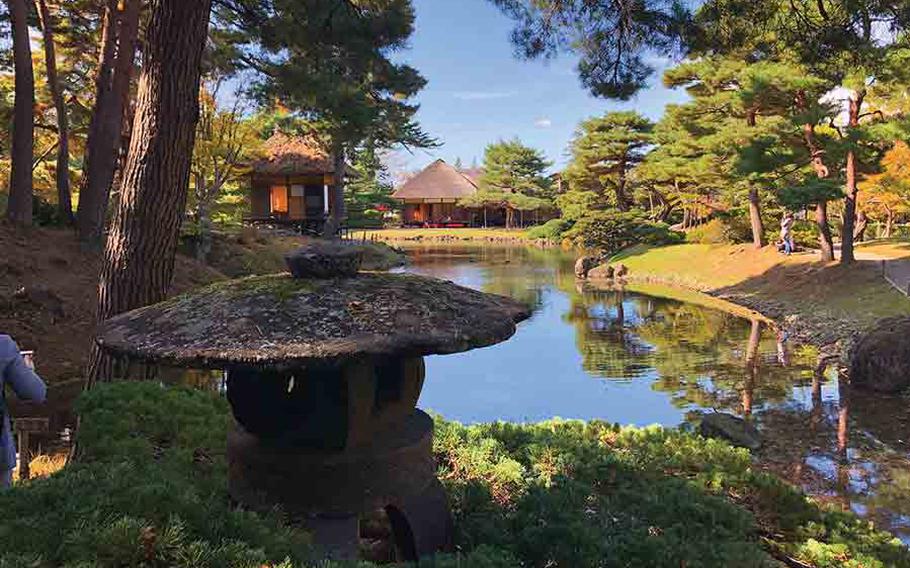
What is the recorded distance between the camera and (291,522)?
2.97 meters

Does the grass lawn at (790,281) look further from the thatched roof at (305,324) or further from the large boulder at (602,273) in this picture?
the thatched roof at (305,324)

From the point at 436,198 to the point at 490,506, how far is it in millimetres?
Answer: 46628

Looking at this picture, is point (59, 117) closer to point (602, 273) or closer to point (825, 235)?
point (825, 235)

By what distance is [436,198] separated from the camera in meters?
49.6

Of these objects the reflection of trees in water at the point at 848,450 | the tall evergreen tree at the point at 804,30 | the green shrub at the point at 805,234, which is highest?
the tall evergreen tree at the point at 804,30

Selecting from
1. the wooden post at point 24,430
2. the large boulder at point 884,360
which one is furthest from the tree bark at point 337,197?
the wooden post at point 24,430

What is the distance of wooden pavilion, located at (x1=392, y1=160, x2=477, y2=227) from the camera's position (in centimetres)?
4959

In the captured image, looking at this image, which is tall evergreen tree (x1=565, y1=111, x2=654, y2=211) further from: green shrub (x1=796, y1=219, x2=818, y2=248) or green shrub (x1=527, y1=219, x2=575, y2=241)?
green shrub (x1=796, y1=219, x2=818, y2=248)

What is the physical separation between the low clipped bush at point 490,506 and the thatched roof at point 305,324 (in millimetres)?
558

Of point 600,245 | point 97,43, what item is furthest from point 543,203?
point 97,43

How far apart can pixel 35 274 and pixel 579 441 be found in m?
9.47

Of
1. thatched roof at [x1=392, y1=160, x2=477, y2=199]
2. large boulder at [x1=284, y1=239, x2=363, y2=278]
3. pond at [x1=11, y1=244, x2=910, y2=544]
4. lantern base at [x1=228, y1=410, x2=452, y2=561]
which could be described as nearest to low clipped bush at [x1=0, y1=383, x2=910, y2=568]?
lantern base at [x1=228, y1=410, x2=452, y2=561]

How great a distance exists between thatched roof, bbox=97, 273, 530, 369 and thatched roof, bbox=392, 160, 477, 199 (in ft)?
153

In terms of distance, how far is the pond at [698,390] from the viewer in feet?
22.4
